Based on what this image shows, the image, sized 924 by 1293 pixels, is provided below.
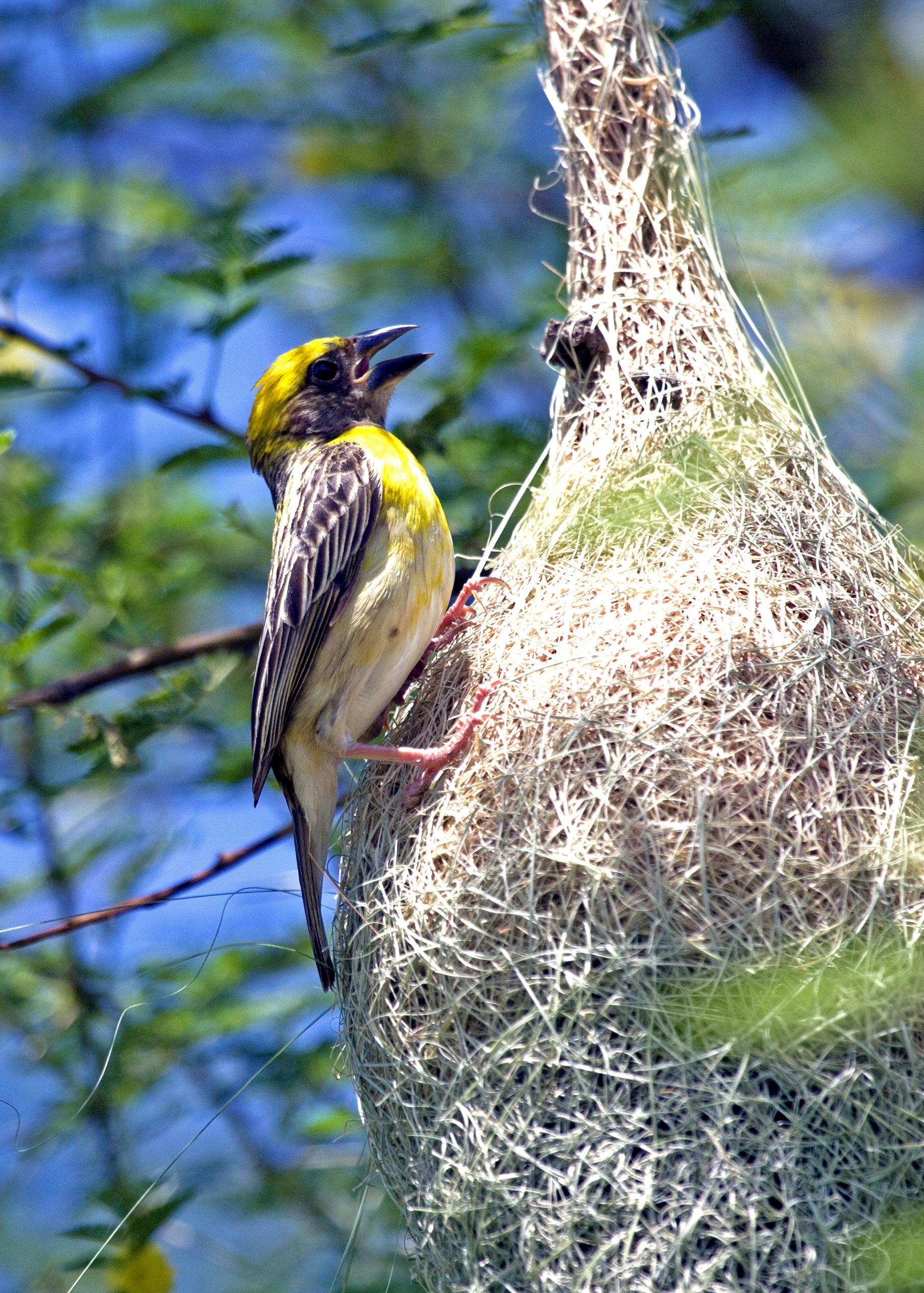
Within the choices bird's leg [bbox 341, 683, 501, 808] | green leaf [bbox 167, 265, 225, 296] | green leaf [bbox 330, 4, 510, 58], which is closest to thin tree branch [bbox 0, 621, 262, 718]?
green leaf [bbox 167, 265, 225, 296]

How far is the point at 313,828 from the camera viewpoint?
112 inches

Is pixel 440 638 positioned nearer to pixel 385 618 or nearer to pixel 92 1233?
pixel 385 618

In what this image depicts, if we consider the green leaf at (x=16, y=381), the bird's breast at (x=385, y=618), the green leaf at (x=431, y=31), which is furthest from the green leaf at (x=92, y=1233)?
the green leaf at (x=431, y=31)

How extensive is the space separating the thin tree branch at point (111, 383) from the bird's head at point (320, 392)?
0.48 ft

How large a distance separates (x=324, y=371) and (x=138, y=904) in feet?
5.13

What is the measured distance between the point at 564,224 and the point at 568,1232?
7.90 feet

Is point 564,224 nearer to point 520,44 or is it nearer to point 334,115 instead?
point 520,44

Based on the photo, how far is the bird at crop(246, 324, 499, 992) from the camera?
9.13 feet

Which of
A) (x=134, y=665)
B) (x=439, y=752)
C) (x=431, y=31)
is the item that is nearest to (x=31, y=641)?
(x=134, y=665)

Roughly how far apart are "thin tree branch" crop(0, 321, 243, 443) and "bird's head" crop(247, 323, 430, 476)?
5.8 inches

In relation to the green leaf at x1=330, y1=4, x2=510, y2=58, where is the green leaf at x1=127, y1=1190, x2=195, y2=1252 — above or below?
below

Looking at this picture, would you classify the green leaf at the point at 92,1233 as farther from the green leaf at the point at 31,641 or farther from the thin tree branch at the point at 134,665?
the green leaf at the point at 31,641

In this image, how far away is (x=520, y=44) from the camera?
3533mm

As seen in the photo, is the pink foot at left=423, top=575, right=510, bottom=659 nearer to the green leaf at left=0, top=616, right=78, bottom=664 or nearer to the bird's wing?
the bird's wing
